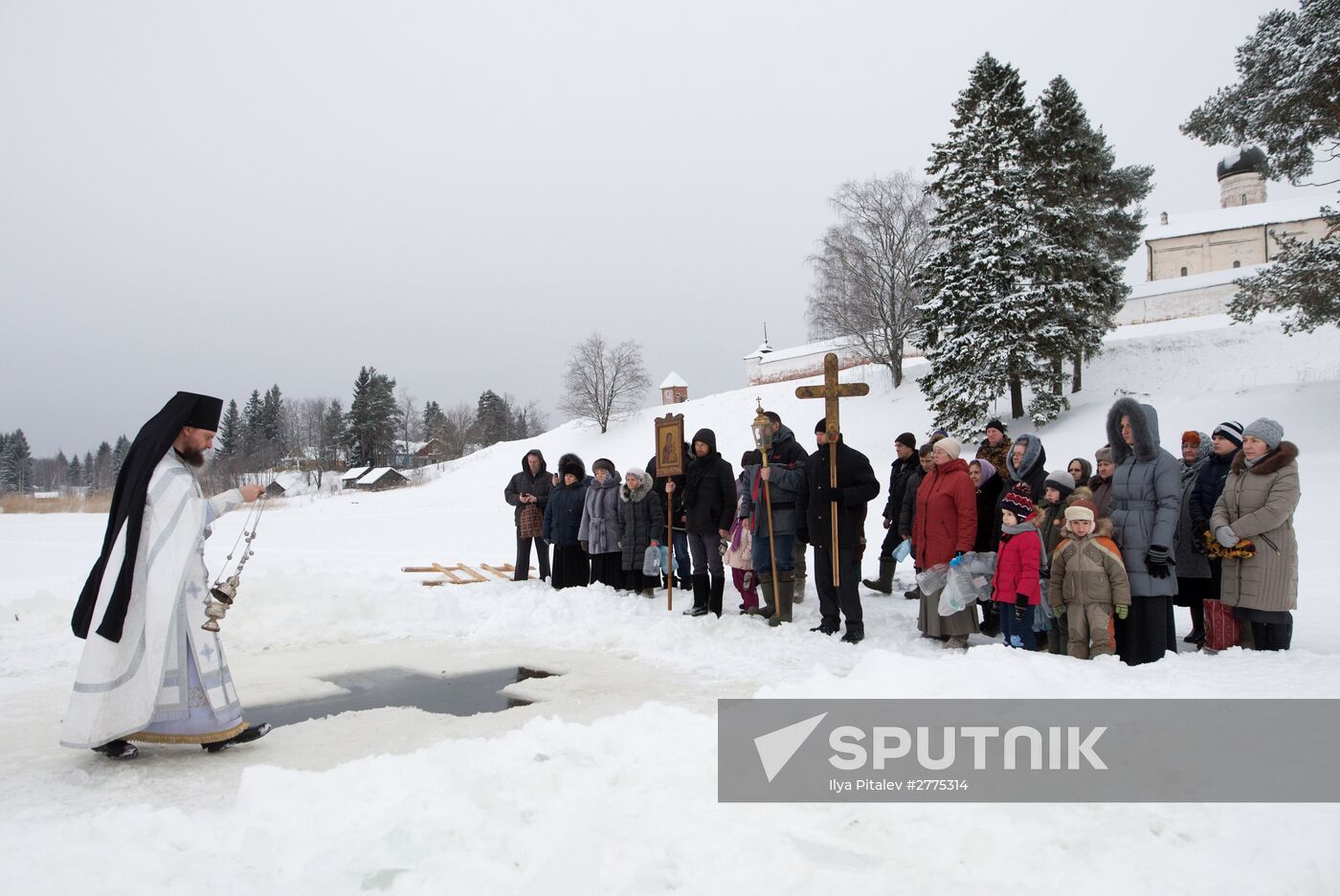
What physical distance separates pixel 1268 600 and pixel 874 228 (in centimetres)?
3166

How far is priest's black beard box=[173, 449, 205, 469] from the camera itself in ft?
16.4

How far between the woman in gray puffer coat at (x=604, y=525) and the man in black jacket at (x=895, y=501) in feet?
10.5

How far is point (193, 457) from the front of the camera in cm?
504

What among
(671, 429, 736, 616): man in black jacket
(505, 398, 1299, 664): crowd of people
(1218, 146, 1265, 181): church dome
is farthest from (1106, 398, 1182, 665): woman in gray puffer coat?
(1218, 146, 1265, 181): church dome

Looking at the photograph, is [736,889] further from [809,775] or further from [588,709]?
[588,709]

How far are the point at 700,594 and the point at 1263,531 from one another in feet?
17.1

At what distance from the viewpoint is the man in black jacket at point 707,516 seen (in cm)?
884

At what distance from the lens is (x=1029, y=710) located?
418 cm

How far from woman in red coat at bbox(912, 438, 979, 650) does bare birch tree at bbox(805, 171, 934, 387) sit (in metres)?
28.0

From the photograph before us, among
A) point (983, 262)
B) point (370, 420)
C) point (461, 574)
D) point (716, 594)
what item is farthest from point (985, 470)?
point (370, 420)

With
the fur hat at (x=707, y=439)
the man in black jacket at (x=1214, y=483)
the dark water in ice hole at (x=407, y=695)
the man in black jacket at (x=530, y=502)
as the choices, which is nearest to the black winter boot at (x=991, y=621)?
the man in black jacket at (x=1214, y=483)

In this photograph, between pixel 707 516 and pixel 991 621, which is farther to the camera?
pixel 707 516

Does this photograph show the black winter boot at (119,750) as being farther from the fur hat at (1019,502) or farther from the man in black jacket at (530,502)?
the man in black jacket at (530,502)

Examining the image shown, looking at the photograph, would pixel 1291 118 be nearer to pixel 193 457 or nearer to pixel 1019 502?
pixel 1019 502
